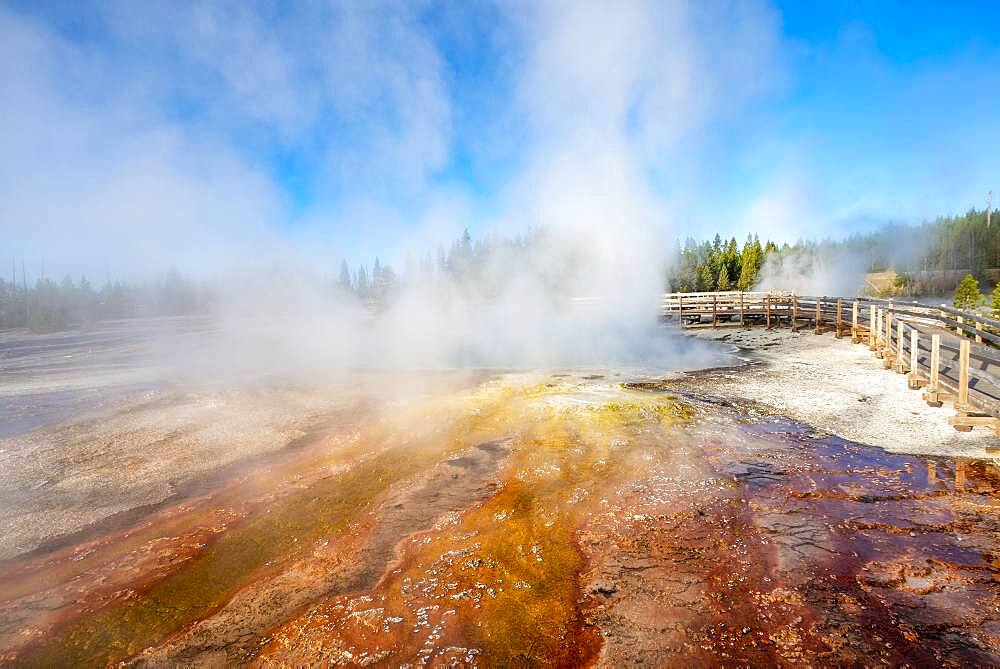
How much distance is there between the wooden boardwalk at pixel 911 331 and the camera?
23.1 ft

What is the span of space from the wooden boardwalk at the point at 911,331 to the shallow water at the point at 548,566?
214cm

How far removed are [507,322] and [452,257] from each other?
163ft

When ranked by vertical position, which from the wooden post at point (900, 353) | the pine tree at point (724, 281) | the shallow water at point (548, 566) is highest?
the pine tree at point (724, 281)

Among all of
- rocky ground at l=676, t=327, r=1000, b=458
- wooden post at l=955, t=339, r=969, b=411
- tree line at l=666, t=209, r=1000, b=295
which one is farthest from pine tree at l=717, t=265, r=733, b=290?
wooden post at l=955, t=339, r=969, b=411

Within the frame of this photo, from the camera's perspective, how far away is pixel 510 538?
14.3 feet

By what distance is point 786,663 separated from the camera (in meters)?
2.80

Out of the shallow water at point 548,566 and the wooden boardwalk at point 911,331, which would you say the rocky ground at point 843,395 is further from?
the shallow water at point 548,566

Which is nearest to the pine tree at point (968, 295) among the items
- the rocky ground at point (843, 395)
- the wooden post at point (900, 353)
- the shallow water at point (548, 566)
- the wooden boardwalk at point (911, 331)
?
the wooden boardwalk at point (911, 331)

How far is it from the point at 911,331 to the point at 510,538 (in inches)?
409

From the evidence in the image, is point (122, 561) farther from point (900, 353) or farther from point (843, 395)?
point (900, 353)

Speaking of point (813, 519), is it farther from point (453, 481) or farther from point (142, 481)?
point (142, 481)

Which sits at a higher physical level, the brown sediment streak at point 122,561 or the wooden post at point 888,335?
the wooden post at point 888,335

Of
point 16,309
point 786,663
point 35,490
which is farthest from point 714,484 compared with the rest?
point 16,309

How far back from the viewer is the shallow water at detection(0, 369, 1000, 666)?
3062mm
